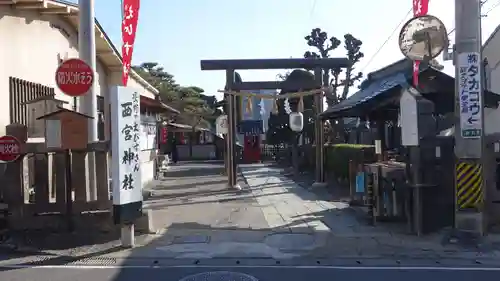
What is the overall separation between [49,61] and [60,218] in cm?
563

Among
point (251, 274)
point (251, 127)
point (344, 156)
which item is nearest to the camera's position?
point (251, 274)

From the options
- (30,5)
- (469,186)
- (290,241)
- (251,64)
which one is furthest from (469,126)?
(30,5)

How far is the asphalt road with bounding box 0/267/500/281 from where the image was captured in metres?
7.18

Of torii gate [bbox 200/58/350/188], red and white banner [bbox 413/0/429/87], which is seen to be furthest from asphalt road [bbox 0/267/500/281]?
torii gate [bbox 200/58/350/188]

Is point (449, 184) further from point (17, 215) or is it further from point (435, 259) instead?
point (17, 215)

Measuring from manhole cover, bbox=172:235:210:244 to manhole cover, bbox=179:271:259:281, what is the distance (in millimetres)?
2211

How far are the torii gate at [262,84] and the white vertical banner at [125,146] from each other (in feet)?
30.2

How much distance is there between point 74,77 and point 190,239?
13.6 ft

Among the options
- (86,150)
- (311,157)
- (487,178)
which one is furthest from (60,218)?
(311,157)

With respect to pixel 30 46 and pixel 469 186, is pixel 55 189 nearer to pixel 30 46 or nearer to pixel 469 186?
pixel 30 46

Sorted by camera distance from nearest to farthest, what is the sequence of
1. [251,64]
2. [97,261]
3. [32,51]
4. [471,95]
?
1. [97,261]
2. [471,95]
3. [32,51]
4. [251,64]

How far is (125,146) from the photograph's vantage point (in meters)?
9.03

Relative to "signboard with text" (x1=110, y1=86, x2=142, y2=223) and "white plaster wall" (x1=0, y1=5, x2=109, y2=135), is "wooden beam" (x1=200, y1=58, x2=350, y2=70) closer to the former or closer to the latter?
"white plaster wall" (x1=0, y1=5, x2=109, y2=135)

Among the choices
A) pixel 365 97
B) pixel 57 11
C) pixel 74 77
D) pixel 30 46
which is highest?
pixel 57 11
